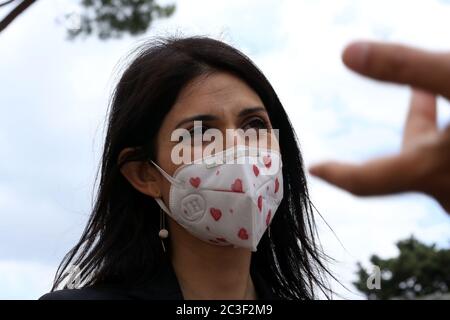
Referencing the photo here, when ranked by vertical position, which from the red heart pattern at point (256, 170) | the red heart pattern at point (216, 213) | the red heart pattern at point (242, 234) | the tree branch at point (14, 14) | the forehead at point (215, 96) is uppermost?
the tree branch at point (14, 14)

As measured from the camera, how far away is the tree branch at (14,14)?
5.37 m

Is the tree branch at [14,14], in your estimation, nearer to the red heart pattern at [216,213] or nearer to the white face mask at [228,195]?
the white face mask at [228,195]

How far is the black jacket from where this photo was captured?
8.43 ft

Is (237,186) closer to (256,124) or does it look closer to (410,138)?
(256,124)

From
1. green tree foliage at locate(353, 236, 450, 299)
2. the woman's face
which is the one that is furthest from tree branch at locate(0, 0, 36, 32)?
green tree foliage at locate(353, 236, 450, 299)

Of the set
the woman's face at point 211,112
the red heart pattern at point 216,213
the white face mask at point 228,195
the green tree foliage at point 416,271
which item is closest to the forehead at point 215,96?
the woman's face at point 211,112

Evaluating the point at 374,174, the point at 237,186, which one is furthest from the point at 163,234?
the point at 374,174

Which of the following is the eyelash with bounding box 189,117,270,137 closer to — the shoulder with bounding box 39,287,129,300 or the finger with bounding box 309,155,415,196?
the shoulder with bounding box 39,287,129,300

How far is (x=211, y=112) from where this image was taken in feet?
8.55

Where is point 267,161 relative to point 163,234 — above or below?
above

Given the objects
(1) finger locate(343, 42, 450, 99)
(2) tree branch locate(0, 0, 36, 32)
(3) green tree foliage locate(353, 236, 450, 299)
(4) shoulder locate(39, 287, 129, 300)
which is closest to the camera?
(1) finger locate(343, 42, 450, 99)

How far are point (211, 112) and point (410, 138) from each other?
155cm

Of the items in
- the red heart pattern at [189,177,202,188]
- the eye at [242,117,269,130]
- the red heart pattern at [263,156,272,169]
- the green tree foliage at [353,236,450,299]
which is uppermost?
the green tree foliage at [353,236,450,299]

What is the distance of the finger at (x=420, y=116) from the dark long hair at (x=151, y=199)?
1703 millimetres
